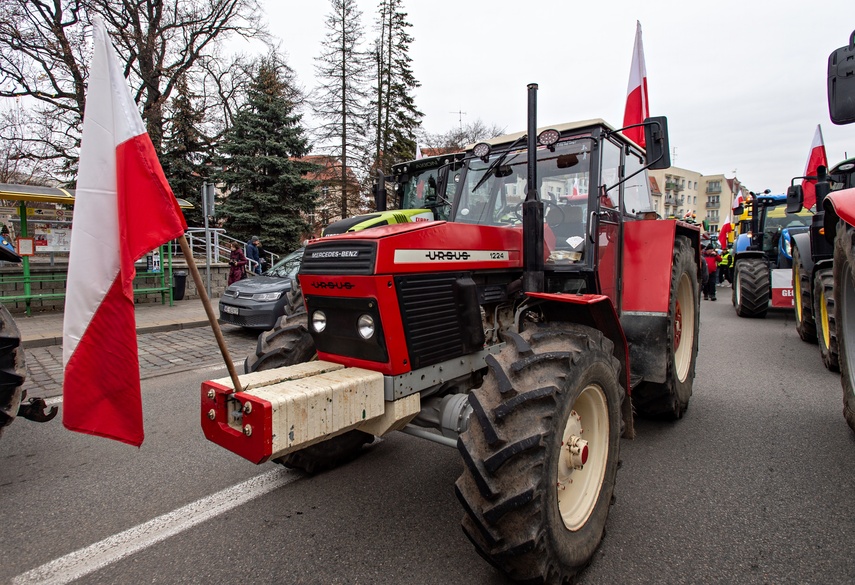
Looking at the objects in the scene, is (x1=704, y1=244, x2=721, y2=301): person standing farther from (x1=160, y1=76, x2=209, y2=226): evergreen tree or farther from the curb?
(x1=160, y1=76, x2=209, y2=226): evergreen tree

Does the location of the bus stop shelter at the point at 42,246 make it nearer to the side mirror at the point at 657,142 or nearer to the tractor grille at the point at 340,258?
the tractor grille at the point at 340,258

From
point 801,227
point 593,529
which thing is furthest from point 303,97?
point 593,529

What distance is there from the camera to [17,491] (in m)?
3.24

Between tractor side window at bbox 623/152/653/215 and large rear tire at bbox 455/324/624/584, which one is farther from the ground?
tractor side window at bbox 623/152/653/215

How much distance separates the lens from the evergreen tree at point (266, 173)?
773 inches

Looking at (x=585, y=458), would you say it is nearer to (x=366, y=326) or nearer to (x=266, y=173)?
(x=366, y=326)

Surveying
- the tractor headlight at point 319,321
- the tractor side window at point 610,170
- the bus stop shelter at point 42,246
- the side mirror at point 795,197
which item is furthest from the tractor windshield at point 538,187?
the bus stop shelter at point 42,246

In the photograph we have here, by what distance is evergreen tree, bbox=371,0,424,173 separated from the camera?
70.5 ft

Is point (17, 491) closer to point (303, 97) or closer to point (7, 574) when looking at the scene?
point (7, 574)

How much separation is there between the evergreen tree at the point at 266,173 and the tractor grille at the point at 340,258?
57.8 feet

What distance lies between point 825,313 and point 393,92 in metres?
19.6

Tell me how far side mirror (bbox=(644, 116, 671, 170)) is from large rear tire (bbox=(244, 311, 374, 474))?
8.05ft

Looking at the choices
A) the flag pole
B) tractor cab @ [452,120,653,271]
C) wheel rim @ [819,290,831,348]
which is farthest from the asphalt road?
wheel rim @ [819,290,831,348]

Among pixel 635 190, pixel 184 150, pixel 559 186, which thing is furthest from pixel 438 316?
pixel 184 150
